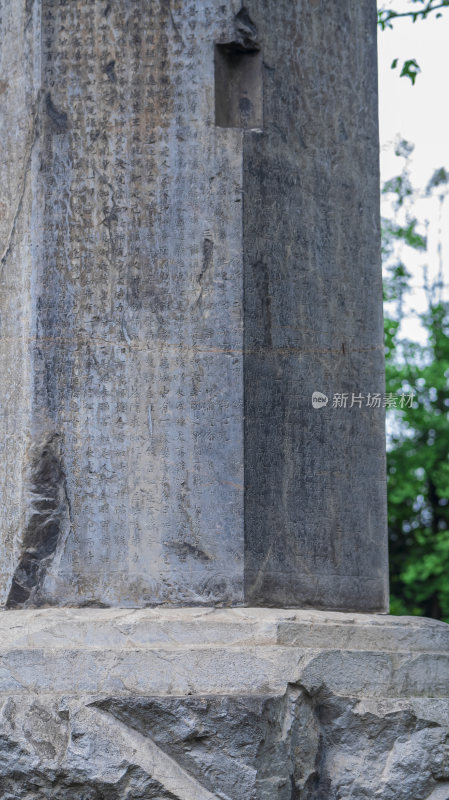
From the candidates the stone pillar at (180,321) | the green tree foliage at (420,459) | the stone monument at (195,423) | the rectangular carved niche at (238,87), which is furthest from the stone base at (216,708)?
the green tree foliage at (420,459)

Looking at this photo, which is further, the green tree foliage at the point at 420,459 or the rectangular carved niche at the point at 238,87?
the green tree foliage at the point at 420,459

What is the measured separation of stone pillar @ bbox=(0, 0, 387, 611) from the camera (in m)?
3.44

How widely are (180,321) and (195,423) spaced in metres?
0.30

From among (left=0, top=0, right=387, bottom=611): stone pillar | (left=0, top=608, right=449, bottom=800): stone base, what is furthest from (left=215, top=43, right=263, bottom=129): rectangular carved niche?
(left=0, top=608, right=449, bottom=800): stone base

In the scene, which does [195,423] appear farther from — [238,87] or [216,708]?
[238,87]

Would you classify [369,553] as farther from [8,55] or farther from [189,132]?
[8,55]

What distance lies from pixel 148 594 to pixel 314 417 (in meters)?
0.74

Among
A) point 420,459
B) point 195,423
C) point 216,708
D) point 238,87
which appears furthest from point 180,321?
point 420,459

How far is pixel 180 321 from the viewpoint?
3.52m

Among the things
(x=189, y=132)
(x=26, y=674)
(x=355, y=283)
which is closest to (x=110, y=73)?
(x=189, y=132)

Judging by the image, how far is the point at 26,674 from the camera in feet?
10.5

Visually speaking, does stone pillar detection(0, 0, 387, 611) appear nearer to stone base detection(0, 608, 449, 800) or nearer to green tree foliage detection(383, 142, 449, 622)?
stone base detection(0, 608, 449, 800)

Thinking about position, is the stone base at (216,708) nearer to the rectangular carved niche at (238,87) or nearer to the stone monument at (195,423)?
the stone monument at (195,423)

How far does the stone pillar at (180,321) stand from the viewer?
3.44 meters
